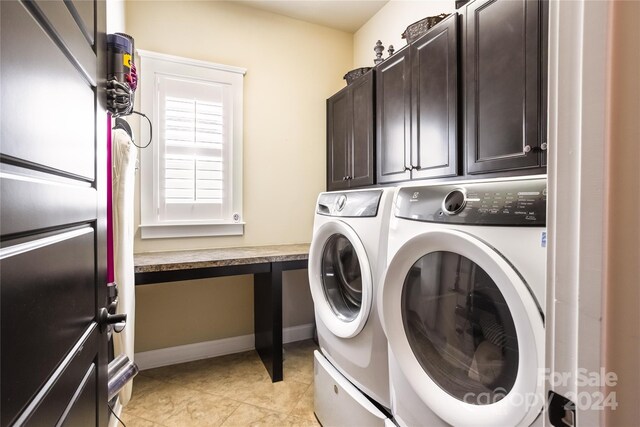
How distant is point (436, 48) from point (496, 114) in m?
0.54

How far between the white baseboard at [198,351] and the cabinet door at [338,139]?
1367 millimetres

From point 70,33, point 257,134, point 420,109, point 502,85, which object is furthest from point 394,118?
point 70,33

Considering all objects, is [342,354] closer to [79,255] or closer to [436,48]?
[79,255]

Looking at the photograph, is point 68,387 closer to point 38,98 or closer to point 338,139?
point 38,98

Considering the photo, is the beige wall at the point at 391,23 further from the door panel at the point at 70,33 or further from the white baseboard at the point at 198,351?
the white baseboard at the point at 198,351

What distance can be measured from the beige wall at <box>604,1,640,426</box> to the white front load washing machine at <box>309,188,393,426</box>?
2.81 ft

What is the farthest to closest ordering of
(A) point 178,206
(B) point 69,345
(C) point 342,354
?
1. (A) point 178,206
2. (C) point 342,354
3. (B) point 69,345

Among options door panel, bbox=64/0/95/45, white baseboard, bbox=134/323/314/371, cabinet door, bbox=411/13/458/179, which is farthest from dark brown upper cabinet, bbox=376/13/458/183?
white baseboard, bbox=134/323/314/371

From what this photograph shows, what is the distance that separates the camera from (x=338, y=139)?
8.36 ft

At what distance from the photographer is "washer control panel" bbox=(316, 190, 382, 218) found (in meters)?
1.29

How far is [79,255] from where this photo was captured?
0.66m

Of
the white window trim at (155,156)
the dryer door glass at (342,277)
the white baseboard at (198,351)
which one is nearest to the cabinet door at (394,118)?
the dryer door glass at (342,277)

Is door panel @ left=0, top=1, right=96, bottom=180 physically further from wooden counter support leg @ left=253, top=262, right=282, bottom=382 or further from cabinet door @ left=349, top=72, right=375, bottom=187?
cabinet door @ left=349, top=72, right=375, bottom=187

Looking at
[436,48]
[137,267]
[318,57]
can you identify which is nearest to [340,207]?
[436,48]
